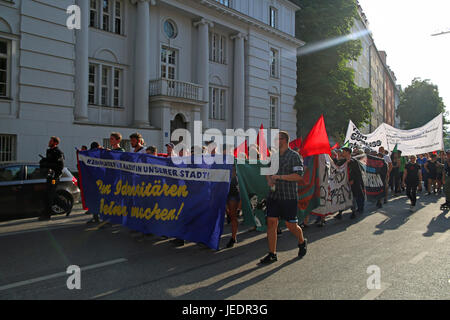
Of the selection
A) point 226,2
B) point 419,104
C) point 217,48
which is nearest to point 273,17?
point 226,2

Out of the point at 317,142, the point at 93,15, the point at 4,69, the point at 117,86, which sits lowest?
the point at 317,142

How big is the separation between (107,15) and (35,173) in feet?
40.1

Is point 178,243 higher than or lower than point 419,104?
lower

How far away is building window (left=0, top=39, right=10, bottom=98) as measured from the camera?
49.1 feet

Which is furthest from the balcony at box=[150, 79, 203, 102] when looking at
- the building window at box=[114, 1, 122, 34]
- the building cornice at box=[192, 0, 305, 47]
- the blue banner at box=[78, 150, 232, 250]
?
the blue banner at box=[78, 150, 232, 250]

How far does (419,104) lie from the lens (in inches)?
2945

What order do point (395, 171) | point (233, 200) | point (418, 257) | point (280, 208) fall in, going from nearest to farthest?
point (280, 208) < point (418, 257) < point (233, 200) < point (395, 171)

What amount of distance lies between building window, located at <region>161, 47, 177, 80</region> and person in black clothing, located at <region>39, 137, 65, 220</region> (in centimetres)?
1282

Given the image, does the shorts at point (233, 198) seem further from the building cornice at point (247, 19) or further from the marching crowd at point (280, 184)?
the building cornice at point (247, 19)

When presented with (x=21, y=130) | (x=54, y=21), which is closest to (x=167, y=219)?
(x=21, y=130)

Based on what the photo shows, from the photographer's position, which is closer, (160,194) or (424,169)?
(160,194)

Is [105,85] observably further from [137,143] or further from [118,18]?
[137,143]

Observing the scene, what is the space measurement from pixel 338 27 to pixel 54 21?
2290cm

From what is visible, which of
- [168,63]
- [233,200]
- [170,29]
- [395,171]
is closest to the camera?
[233,200]
